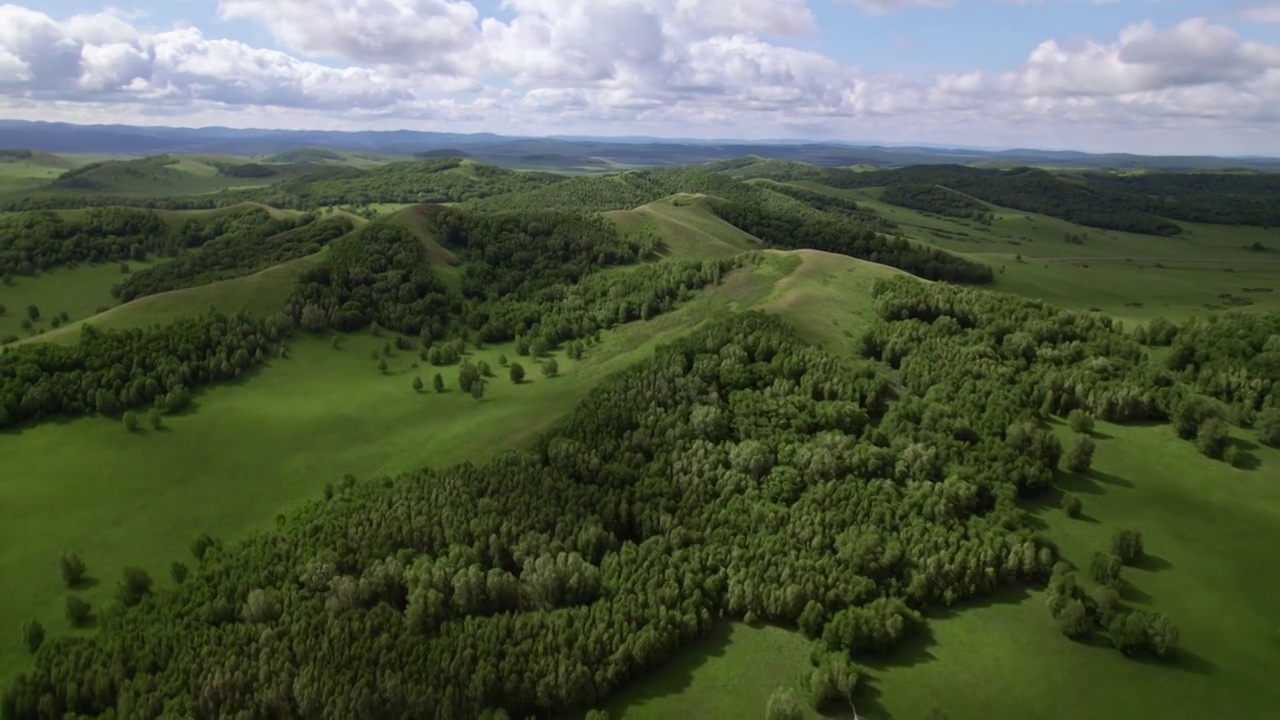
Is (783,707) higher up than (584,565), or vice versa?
(584,565)

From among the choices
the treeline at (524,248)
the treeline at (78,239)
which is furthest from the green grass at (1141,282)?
the treeline at (78,239)

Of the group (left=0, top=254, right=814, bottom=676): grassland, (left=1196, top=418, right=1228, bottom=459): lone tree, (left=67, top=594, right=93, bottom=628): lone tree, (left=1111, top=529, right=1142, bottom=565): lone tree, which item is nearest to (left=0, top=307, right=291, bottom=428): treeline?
(left=0, top=254, right=814, bottom=676): grassland

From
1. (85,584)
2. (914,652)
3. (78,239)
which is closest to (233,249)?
(78,239)

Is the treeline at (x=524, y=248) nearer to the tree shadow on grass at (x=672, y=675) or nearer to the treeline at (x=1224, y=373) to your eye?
the tree shadow on grass at (x=672, y=675)

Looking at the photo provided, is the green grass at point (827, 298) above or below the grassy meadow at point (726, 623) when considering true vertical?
above

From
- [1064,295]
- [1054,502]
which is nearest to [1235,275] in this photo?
[1064,295]

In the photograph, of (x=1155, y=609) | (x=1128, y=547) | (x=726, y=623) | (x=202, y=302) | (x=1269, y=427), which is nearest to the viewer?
(x=1155, y=609)

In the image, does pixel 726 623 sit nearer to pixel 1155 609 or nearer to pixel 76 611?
pixel 1155 609

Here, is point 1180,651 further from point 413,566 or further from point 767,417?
point 413,566
